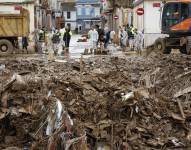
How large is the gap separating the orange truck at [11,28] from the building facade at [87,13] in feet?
283

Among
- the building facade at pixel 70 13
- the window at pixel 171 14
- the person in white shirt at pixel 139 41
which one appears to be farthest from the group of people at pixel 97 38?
the building facade at pixel 70 13

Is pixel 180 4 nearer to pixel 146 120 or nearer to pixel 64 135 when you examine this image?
pixel 146 120

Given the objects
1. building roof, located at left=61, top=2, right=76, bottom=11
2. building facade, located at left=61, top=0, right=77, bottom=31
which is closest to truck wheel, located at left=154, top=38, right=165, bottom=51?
building facade, located at left=61, top=0, right=77, bottom=31

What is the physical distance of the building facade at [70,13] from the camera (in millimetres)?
126162

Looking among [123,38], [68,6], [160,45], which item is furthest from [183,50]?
[68,6]

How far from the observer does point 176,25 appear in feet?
104

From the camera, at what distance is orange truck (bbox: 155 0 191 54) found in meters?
31.1

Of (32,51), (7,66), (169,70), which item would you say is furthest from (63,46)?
(169,70)

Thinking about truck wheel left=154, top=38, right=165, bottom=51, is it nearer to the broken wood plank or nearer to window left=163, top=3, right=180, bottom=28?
window left=163, top=3, right=180, bottom=28

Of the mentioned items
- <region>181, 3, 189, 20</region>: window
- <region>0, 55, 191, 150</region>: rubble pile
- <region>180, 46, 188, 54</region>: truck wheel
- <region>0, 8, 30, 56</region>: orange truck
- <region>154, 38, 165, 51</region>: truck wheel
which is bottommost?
<region>0, 55, 191, 150</region>: rubble pile

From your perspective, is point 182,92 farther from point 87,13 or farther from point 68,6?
point 68,6

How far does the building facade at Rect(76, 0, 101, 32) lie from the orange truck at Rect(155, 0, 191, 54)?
88.7 m

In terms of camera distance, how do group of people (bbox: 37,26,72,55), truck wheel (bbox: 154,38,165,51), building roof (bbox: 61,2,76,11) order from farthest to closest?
building roof (bbox: 61,2,76,11), group of people (bbox: 37,26,72,55), truck wheel (bbox: 154,38,165,51)

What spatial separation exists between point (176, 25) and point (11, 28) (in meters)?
10.3
